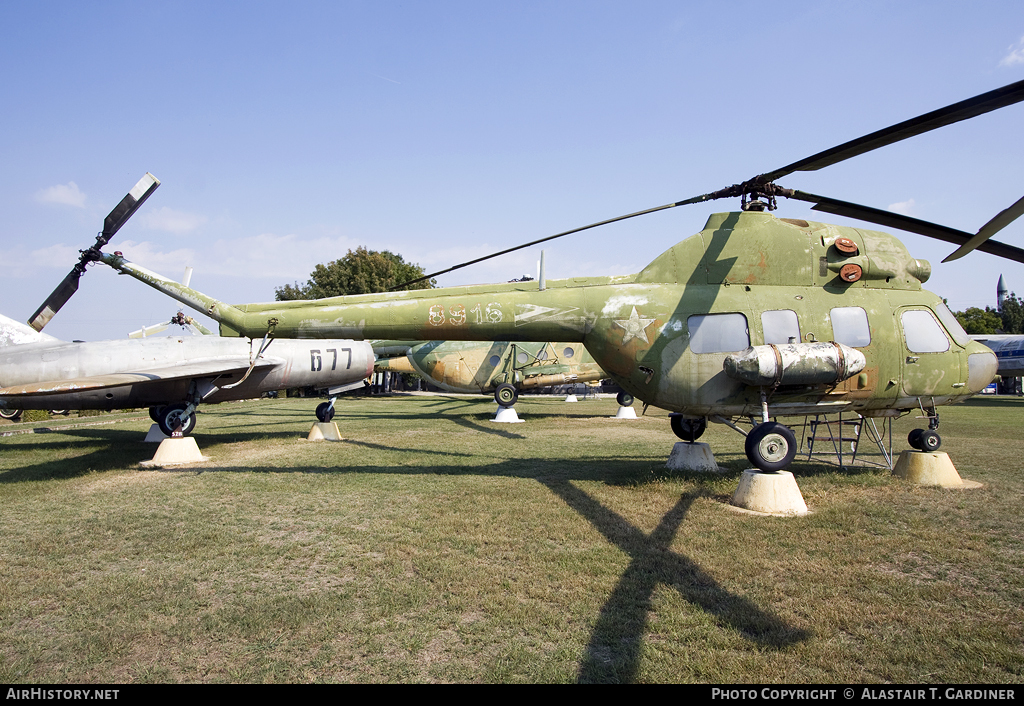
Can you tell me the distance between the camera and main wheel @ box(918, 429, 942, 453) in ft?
28.6

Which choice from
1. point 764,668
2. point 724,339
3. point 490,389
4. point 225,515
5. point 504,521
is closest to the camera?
point 764,668

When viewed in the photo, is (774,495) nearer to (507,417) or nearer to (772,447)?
(772,447)

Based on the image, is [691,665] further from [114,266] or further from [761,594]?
[114,266]

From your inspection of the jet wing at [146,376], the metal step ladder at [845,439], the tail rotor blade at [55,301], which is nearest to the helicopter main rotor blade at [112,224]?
the tail rotor blade at [55,301]

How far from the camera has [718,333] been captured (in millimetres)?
7797

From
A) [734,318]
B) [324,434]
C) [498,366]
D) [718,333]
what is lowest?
[324,434]

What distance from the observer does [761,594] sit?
432 centimetres

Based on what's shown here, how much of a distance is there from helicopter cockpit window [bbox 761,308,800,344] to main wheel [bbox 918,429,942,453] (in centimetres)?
312

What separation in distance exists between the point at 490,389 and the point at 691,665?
19592mm

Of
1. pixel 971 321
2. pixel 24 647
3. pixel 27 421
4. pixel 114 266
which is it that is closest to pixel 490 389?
pixel 114 266

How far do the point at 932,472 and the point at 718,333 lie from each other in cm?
377

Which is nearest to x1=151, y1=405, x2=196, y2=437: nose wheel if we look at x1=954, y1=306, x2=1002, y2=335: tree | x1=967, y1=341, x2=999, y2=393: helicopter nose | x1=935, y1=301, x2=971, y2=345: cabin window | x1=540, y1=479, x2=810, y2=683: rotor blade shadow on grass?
x1=540, y1=479, x2=810, y2=683: rotor blade shadow on grass

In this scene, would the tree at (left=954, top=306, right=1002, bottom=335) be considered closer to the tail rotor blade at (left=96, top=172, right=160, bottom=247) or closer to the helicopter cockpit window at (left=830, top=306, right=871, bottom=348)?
the helicopter cockpit window at (left=830, top=306, right=871, bottom=348)

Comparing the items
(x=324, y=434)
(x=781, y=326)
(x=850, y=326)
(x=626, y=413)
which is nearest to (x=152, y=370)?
(x=324, y=434)
